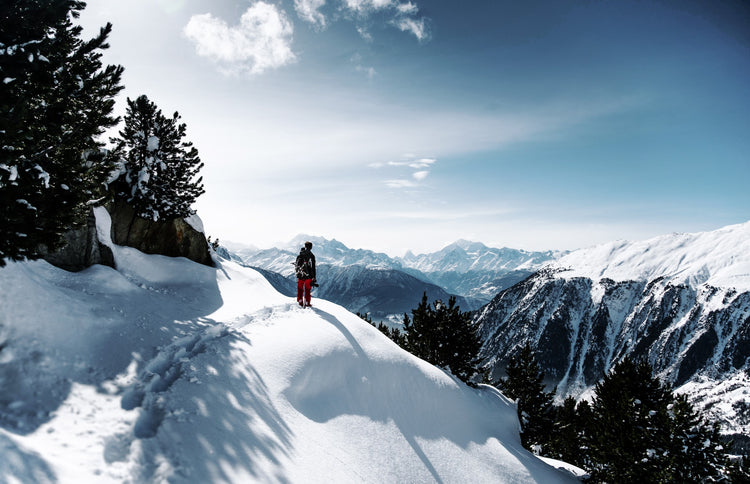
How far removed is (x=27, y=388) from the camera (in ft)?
22.5

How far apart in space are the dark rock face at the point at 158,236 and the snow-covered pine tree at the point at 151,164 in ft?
2.40

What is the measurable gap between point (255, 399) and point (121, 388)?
312 centimetres

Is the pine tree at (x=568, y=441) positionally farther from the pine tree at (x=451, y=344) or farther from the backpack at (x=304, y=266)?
the backpack at (x=304, y=266)

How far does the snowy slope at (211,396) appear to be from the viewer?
6043 mm

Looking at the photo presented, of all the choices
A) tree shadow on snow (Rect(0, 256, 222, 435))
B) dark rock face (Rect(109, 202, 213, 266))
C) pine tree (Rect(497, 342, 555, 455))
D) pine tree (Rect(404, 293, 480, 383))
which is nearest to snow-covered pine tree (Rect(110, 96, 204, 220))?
dark rock face (Rect(109, 202, 213, 266))

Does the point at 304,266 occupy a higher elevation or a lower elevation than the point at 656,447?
higher

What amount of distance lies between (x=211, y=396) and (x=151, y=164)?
62.0 ft

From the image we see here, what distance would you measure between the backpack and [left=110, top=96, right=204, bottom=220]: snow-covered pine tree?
477 inches

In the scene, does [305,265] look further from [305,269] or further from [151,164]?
[151,164]

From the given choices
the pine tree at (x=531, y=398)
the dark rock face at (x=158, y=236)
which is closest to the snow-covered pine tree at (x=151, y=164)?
the dark rock face at (x=158, y=236)

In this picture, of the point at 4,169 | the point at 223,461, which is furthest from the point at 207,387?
the point at 4,169

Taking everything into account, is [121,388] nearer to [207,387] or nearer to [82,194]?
[207,387]

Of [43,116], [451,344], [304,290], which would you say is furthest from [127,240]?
[451,344]

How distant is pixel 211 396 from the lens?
823 centimetres
